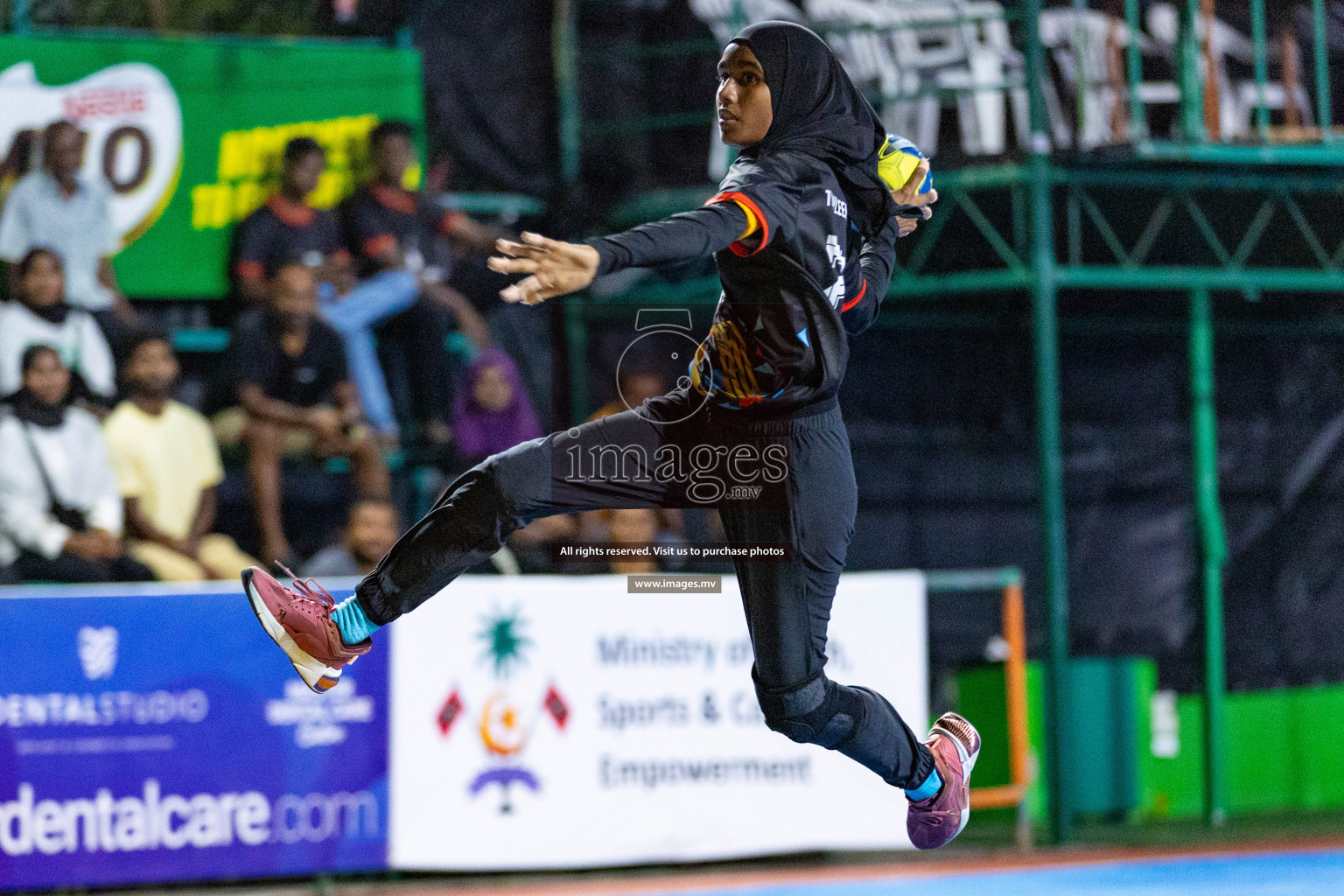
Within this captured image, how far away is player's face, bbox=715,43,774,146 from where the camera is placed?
403 centimetres

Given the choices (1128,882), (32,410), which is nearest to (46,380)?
(32,410)

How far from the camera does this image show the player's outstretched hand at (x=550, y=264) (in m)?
3.28

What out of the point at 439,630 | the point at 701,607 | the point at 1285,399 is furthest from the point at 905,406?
the point at 439,630

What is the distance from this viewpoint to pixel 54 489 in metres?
7.34

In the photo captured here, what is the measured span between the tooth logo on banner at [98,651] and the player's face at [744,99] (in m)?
4.24

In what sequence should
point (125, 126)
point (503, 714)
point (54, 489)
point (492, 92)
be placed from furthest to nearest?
point (492, 92) → point (125, 126) → point (503, 714) → point (54, 489)

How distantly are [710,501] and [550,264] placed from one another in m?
1.04

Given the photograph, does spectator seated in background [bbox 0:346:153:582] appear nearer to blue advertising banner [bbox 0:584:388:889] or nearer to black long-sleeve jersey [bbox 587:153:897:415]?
blue advertising banner [bbox 0:584:388:889]

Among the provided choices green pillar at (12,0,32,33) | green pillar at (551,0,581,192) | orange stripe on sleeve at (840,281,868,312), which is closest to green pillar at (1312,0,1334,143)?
green pillar at (551,0,581,192)

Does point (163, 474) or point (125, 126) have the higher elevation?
point (125, 126)

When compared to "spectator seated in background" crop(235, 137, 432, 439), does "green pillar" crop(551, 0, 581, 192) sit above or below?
above

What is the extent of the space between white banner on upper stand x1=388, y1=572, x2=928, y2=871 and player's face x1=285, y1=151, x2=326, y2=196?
94.0 inches

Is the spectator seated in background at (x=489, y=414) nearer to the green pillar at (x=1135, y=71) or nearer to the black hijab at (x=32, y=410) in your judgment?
the black hijab at (x=32, y=410)

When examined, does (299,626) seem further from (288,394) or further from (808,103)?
(288,394)
